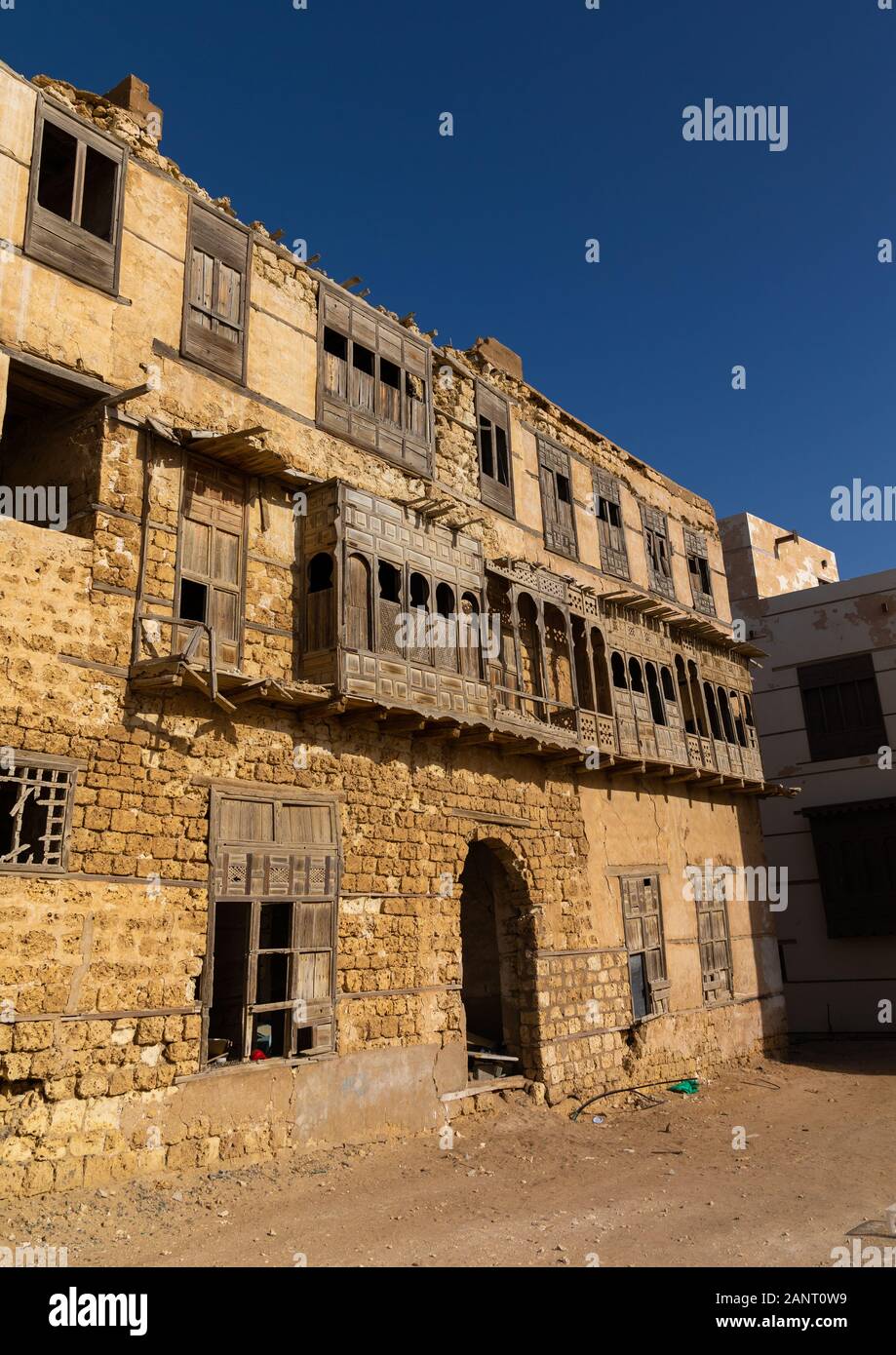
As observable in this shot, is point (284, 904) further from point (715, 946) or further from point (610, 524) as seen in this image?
point (610, 524)

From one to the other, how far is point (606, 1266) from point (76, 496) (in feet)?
31.3

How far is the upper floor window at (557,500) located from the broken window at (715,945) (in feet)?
26.5

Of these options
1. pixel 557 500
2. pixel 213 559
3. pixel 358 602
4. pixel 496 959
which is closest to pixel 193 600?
pixel 213 559

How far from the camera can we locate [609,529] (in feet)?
66.2

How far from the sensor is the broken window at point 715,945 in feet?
62.4

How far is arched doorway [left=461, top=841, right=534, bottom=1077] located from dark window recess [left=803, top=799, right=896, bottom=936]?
32.1ft

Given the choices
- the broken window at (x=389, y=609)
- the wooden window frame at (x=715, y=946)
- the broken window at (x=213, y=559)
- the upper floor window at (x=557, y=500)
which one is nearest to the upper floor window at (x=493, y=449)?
the upper floor window at (x=557, y=500)

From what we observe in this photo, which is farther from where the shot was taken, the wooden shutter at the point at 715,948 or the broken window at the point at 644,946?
the wooden shutter at the point at 715,948

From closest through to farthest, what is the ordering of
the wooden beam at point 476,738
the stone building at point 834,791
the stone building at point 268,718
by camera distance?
the stone building at point 268,718, the wooden beam at point 476,738, the stone building at point 834,791

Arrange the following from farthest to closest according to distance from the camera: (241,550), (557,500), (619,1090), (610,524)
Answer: (610,524)
(557,500)
(619,1090)
(241,550)

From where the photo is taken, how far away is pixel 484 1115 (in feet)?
42.6

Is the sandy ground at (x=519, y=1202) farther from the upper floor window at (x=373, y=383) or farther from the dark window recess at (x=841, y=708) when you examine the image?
the dark window recess at (x=841, y=708)

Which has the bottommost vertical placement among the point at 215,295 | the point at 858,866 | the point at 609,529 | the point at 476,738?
the point at 858,866

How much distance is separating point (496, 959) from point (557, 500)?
368 inches
